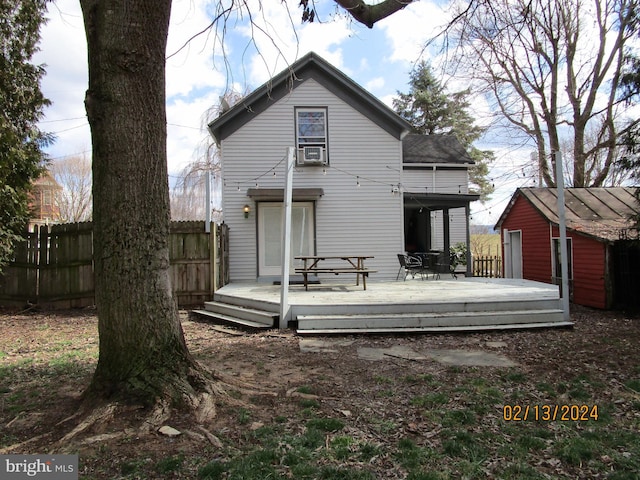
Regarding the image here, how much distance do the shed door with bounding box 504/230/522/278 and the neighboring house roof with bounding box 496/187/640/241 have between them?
1.60 metres

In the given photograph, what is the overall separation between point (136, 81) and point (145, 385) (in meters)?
2.47

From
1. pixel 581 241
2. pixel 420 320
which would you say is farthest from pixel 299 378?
pixel 581 241

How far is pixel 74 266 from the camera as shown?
9.41 metres

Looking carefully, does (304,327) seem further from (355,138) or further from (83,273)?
(355,138)

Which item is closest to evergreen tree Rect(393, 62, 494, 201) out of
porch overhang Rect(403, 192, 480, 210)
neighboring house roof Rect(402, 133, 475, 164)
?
neighboring house roof Rect(402, 133, 475, 164)

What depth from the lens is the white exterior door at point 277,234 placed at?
39.2 feet

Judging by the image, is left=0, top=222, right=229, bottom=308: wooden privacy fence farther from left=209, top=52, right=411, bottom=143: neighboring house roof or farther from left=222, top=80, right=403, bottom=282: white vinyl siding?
left=209, top=52, right=411, bottom=143: neighboring house roof

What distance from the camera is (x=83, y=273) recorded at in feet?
30.9

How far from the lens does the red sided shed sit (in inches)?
407

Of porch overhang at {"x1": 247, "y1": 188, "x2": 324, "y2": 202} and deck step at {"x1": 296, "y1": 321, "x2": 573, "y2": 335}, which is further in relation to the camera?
porch overhang at {"x1": 247, "y1": 188, "x2": 324, "y2": 202}

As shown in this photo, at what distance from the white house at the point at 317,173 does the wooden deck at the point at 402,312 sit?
11.8ft

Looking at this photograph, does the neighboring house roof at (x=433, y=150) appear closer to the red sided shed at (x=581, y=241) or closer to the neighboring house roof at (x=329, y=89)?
the red sided shed at (x=581, y=241)

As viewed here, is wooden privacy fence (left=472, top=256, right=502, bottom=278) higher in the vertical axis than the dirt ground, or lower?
higher
